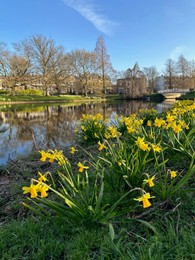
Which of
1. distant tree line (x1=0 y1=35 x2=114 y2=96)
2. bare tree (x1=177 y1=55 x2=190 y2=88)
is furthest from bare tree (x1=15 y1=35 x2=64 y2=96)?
bare tree (x1=177 y1=55 x2=190 y2=88)

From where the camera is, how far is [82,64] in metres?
46.7

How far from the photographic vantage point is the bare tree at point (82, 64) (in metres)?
46.2

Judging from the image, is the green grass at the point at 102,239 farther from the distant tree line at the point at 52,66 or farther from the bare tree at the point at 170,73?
the bare tree at the point at 170,73

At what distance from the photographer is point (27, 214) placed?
2543 mm

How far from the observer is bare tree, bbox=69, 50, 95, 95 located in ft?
152

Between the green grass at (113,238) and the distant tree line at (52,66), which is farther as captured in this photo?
the distant tree line at (52,66)

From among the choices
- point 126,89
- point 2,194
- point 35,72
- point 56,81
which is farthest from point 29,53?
point 2,194

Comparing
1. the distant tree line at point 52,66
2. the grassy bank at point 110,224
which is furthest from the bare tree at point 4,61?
the grassy bank at point 110,224

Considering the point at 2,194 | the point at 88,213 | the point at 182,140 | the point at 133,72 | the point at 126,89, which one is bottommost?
the point at 2,194

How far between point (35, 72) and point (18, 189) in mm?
42512

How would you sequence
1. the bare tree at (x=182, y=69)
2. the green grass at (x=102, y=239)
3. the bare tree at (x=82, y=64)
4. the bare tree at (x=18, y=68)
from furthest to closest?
the bare tree at (x=182, y=69) → the bare tree at (x=82, y=64) → the bare tree at (x=18, y=68) → the green grass at (x=102, y=239)

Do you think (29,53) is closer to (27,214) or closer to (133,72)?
(133,72)

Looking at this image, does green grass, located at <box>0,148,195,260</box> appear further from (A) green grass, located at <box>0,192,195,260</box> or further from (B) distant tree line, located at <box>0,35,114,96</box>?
(B) distant tree line, located at <box>0,35,114,96</box>

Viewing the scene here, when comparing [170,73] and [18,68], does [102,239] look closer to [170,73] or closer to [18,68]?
[18,68]
